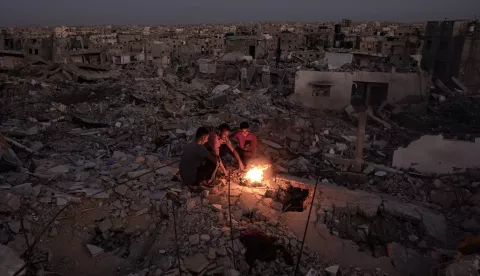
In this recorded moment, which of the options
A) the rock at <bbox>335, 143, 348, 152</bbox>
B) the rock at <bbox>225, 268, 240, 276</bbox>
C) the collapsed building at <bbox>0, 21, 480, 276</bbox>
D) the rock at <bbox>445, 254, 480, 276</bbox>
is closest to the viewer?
the rock at <bbox>445, 254, 480, 276</bbox>

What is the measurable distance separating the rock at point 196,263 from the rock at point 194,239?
27 centimetres

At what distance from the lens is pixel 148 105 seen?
49.1 ft

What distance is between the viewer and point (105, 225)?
518 centimetres

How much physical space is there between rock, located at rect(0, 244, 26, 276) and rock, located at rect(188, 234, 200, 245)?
1960 millimetres

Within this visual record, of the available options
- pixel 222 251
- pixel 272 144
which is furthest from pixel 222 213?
pixel 272 144

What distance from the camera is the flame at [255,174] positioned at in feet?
22.6

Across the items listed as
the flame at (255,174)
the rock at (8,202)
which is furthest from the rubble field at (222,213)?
the flame at (255,174)

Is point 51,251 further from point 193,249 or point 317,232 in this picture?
point 317,232

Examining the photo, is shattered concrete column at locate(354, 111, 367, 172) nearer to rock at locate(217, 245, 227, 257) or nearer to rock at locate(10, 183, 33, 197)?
rock at locate(217, 245, 227, 257)

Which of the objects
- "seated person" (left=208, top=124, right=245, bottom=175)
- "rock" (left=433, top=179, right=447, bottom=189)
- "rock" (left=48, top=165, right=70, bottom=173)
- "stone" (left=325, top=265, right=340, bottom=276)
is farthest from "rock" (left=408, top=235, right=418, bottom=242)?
"rock" (left=48, top=165, right=70, bottom=173)

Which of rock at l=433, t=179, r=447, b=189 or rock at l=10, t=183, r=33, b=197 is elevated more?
rock at l=10, t=183, r=33, b=197

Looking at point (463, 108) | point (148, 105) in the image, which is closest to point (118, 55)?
point (148, 105)

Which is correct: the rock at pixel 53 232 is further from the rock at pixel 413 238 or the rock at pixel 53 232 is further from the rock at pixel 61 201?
the rock at pixel 413 238

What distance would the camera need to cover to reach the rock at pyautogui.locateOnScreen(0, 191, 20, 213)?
4.76 m
